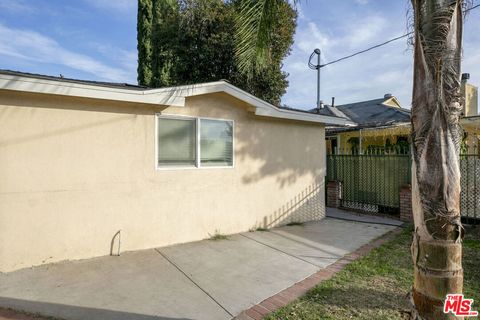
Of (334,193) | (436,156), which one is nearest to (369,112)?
(334,193)

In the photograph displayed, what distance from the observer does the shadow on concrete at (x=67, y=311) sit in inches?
135

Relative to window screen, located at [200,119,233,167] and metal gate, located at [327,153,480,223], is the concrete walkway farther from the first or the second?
metal gate, located at [327,153,480,223]

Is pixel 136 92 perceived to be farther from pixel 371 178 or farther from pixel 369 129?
pixel 369 129

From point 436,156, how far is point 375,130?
1161 cm

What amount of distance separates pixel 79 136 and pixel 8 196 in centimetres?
142

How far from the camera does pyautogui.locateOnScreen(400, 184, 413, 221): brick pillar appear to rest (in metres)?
8.58

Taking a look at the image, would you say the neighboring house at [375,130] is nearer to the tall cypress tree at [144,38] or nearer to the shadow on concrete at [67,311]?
the shadow on concrete at [67,311]

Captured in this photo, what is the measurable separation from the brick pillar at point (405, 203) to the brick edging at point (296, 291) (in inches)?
130

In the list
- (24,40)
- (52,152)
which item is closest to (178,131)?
(52,152)

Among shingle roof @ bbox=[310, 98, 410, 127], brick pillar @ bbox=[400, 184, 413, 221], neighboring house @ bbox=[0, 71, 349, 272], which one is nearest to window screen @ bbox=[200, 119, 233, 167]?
neighboring house @ bbox=[0, 71, 349, 272]

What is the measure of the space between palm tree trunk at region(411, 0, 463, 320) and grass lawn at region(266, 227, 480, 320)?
0.79 m

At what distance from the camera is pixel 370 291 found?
4188 millimetres

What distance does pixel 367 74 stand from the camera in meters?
13.7

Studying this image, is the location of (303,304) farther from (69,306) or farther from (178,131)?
(178,131)
